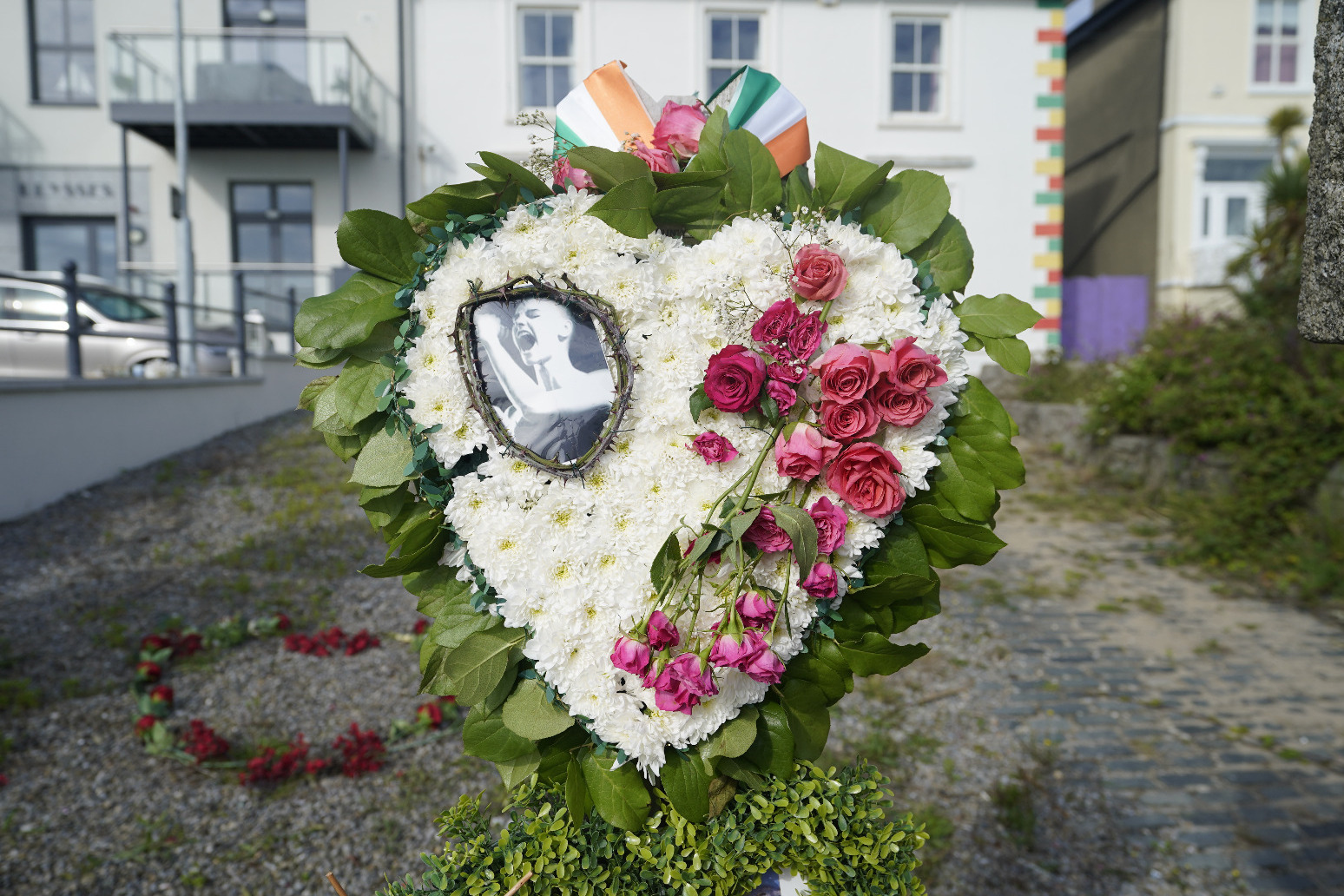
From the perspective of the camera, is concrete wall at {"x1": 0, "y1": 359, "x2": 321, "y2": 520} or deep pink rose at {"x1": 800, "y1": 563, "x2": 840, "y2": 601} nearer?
deep pink rose at {"x1": 800, "y1": 563, "x2": 840, "y2": 601}

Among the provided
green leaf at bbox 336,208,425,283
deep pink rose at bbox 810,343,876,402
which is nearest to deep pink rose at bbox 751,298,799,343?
deep pink rose at bbox 810,343,876,402

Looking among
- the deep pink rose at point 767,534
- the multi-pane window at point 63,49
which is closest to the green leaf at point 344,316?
the deep pink rose at point 767,534

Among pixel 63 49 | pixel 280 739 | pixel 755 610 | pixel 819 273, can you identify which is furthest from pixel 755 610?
pixel 63 49

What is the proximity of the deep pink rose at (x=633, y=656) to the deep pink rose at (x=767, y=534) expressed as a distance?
28 cm

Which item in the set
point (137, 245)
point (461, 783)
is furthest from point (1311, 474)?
point (137, 245)

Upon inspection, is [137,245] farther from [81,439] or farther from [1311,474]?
[1311,474]

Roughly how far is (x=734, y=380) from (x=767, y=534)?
298mm

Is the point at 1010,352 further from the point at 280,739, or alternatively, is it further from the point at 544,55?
the point at 544,55

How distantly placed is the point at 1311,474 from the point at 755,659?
6.27 meters

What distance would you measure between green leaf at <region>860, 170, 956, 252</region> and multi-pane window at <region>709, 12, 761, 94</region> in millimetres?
11907

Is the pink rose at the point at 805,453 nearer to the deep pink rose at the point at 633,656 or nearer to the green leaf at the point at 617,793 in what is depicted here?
the deep pink rose at the point at 633,656

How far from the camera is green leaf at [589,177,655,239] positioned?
5.00ft

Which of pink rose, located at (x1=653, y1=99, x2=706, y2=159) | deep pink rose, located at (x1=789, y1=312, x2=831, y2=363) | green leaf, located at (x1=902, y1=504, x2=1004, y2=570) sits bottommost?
green leaf, located at (x1=902, y1=504, x2=1004, y2=570)

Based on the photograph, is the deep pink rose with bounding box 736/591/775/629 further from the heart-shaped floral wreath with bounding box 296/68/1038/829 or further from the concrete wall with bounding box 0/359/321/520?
the concrete wall with bounding box 0/359/321/520
